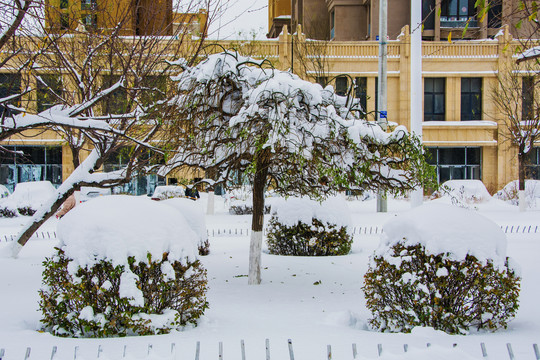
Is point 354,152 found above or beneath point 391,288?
above

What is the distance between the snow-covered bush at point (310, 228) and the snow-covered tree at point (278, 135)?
3.49 m

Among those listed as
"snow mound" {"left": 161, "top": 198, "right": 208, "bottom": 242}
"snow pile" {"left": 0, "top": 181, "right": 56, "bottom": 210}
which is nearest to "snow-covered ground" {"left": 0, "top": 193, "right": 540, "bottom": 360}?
"snow mound" {"left": 161, "top": 198, "right": 208, "bottom": 242}

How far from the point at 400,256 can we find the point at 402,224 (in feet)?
1.40

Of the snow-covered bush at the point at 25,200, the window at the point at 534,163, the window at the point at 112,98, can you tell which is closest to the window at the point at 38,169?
the snow-covered bush at the point at 25,200

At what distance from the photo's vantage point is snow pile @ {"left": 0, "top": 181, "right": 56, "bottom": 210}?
985 inches

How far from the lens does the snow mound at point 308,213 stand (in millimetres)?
13016

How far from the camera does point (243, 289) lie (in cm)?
942

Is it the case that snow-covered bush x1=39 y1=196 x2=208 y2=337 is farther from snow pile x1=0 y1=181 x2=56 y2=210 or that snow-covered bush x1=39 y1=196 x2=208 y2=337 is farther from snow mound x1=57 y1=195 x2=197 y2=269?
snow pile x1=0 y1=181 x2=56 y2=210

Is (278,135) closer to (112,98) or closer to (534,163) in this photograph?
(112,98)

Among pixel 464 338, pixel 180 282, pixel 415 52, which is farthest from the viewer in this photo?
pixel 415 52

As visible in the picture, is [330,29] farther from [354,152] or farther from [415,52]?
[354,152]

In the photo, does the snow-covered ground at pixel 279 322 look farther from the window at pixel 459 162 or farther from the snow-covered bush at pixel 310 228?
the window at pixel 459 162

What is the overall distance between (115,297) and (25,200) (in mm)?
21579

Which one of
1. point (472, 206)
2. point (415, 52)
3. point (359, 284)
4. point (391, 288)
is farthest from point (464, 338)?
point (472, 206)
